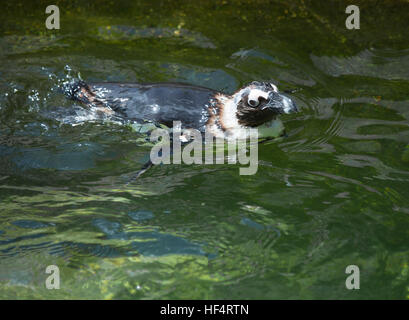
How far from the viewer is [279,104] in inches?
201

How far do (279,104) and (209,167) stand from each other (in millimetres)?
922

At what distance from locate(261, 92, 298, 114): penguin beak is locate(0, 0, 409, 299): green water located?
35cm

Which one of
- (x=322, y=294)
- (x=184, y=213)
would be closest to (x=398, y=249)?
(x=322, y=294)

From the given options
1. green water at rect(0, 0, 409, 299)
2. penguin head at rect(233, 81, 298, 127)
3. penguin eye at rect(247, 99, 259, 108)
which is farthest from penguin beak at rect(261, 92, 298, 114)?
green water at rect(0, 0, 409, 299)

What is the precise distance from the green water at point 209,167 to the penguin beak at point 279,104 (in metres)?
0.35

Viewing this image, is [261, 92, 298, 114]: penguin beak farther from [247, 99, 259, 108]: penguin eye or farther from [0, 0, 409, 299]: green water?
[0, 0, 409, 299]: green water

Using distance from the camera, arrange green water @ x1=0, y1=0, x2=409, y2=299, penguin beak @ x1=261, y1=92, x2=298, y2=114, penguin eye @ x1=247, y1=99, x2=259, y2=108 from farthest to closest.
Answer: penguin eye @ x1=247, y1=99, x2=259, y2=108 → penguin beak @ x1=261, y1=92, x2=298, y2=114 → green water @ x1=0, y1=0, x2=409, y2=299

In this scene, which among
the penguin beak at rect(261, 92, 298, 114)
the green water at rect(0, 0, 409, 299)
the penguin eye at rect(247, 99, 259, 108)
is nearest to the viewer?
the green water at rect(0, 0, 409, 299)

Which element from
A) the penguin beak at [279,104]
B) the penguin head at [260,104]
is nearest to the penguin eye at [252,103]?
the penguin head at [260,104]

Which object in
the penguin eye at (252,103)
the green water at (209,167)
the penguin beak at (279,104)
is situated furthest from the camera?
the penguin eye at (252,103)

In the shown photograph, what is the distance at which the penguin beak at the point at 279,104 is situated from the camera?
5.09 meters

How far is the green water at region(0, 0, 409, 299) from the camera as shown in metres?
3.55

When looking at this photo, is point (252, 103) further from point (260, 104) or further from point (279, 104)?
point (279, 104)

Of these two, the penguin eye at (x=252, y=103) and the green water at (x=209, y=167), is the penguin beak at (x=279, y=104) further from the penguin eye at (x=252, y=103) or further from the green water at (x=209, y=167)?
the green water at (x=209, y=167)
